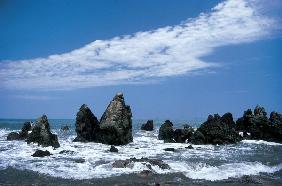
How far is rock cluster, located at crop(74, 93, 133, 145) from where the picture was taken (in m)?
46.5

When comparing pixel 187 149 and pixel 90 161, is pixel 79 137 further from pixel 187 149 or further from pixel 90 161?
pixel 90 161

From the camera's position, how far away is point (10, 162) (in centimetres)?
2869

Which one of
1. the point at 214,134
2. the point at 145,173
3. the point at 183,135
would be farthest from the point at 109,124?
the point at 145,173

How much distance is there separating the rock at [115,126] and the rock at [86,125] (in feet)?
9.00

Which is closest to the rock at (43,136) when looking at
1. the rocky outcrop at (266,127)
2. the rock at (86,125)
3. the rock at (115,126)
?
the rock at (86,125)

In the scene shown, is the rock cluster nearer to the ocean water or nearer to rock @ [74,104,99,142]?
rock @ [74,104,99,142]

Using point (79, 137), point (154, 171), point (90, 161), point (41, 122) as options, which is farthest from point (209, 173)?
point (79, 137)

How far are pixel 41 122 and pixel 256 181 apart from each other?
28.9 m

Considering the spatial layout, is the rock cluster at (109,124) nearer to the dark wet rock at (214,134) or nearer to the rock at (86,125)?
the rock at (86,125)

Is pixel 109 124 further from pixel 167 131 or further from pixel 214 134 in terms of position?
pixel 214 134

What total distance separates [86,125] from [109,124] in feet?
17.9

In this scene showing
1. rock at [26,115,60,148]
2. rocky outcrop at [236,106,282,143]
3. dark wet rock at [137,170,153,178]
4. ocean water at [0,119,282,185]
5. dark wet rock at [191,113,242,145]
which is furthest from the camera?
rocky outcrop at [236,106,282,143]

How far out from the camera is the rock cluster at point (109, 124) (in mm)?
46531

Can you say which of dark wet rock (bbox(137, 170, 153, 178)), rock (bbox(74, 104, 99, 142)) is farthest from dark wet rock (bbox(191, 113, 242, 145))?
dark wet rock (bbox(137, 170, 153, 178))
